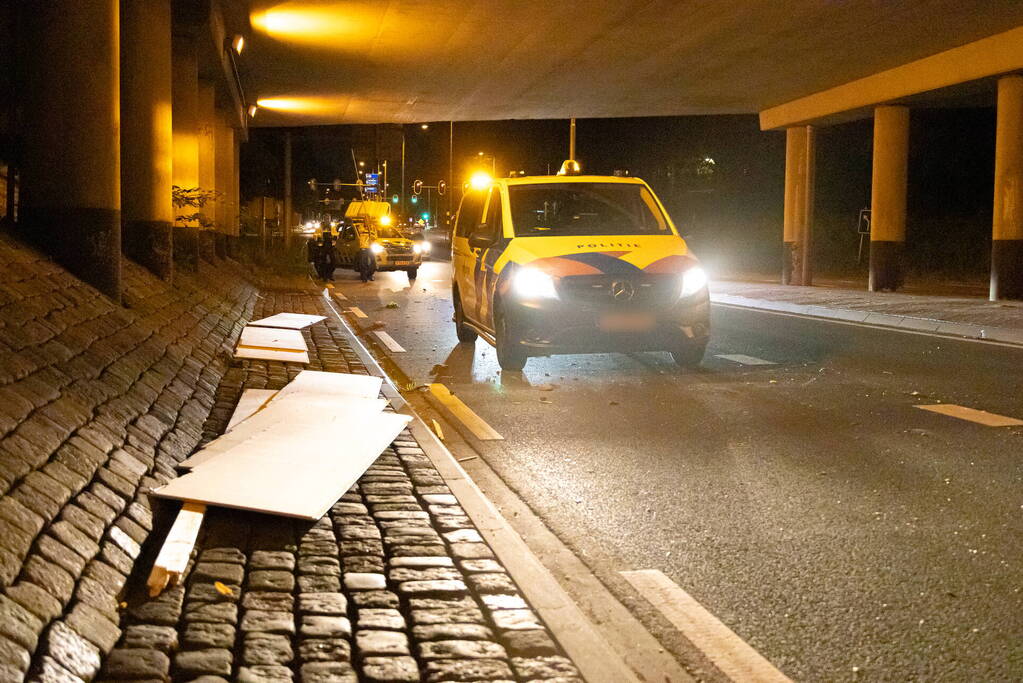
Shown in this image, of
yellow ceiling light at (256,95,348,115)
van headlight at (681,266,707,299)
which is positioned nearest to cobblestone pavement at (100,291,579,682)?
van headlight at (681,266,707,299)

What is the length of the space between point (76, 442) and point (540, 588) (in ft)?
8.42

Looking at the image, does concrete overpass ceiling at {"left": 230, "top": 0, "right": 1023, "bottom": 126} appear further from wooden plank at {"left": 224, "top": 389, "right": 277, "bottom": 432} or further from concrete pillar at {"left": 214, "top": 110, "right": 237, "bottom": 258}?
wooden plank at {"left": 224, "top": 389, "right": 277, "bottom": 432}

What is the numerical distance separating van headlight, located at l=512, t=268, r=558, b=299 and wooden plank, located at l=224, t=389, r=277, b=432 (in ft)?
9.07

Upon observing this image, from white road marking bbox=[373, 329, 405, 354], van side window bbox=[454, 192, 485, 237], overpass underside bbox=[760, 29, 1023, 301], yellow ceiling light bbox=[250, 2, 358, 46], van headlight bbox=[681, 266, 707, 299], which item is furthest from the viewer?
overpass underside bbox=[760, 29, 1023, 301]

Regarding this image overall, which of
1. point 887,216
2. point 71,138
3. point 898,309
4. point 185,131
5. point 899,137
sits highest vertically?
point 899,137

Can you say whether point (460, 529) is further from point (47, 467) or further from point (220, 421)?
point (220, 421)

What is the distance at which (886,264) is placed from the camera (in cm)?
2514

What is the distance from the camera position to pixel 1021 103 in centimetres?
2009

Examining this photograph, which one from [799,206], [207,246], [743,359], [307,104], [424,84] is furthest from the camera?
[307,104]

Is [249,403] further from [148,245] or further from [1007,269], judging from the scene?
[1007,269]

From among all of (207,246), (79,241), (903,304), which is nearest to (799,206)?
(903,304)

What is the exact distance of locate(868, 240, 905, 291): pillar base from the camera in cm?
2505

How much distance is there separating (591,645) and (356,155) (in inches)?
4458

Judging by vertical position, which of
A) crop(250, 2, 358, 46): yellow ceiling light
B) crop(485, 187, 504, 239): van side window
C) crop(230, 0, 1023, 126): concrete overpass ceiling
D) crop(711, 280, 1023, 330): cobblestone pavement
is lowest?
crop(711, 280, 1023, 330): cobblestone pavement
